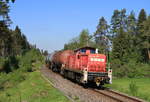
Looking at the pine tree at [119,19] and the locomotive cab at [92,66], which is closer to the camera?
the locomotive cab at [92,66]

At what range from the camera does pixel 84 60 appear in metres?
21.8

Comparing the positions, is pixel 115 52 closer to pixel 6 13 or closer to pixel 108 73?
pixel 6 13

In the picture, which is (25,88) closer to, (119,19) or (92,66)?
(92,66)

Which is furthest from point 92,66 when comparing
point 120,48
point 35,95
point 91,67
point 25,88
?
point 120,48

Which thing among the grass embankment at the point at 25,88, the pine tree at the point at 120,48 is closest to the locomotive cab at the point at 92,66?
the grass embankment at the point at 25,88

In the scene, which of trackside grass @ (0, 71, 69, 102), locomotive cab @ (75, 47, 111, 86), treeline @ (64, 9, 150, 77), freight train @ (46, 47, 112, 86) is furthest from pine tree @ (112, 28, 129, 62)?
trackside grass @ (0, 71, 69, 102)

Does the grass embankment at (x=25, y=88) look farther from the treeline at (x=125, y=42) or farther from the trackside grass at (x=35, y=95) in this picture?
the treeline at (x=125, y=42)

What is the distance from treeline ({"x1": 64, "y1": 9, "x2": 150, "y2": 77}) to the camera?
121ft

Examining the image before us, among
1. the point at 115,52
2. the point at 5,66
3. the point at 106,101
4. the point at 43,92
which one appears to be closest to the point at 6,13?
the point at 5,66

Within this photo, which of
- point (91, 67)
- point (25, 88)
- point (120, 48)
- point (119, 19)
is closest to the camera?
point (25, 88)

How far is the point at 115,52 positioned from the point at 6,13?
84.7ft

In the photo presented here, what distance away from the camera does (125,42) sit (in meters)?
51.2

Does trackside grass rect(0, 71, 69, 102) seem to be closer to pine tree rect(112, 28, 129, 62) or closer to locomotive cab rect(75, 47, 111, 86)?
locomotive cab rect(75, 47, 111, 86)

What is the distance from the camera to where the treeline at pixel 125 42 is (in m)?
36.8
